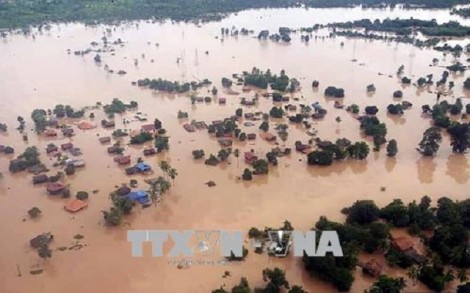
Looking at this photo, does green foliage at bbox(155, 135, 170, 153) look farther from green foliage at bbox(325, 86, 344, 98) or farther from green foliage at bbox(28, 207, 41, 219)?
green foliage at bbox(325, 86, 344, 98)

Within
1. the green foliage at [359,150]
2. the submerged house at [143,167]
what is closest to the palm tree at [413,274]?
the green foliage at [359,150]

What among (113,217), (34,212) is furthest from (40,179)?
(113,217)

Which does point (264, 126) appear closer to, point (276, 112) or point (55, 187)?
point (276, 112)

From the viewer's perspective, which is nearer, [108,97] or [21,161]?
[21,161]

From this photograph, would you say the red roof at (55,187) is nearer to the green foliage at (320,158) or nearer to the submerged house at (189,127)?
the submerged house at (189,127)

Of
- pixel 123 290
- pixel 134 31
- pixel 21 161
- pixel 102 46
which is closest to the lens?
pixel 123 290

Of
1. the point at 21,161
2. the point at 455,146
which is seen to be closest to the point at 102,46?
the point at 21,161

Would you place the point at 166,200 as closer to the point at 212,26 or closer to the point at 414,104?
the point at 414,104

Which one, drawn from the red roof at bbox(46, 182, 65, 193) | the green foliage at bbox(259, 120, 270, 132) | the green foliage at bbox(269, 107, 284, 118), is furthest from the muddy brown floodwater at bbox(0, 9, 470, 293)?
the green foliage at bbox(269, 107, 284, 118)
